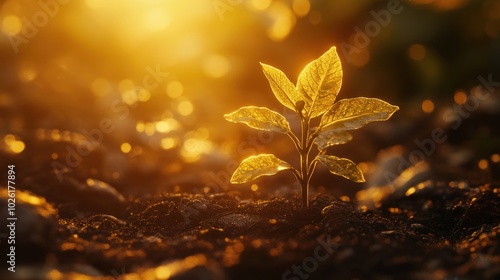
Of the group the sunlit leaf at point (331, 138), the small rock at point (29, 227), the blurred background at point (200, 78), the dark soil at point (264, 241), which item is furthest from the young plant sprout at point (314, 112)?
the blurred background at point (200, 78)

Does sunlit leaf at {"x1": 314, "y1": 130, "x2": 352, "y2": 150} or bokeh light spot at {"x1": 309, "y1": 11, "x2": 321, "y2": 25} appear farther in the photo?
bokeh light spot at {"x1": 309, "y1": 11, "x2": 321, "y2": 25}

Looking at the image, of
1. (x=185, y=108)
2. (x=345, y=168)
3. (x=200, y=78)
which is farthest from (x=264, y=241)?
(x=200, y=78)

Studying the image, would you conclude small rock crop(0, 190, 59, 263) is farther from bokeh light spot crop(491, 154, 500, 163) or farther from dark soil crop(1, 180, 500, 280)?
bokeh light spot crop(491, 154, 500, 163)

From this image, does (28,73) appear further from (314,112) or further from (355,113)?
(355,113)

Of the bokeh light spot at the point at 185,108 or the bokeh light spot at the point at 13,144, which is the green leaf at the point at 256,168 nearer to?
the bokeh light spot at the point at 13,144

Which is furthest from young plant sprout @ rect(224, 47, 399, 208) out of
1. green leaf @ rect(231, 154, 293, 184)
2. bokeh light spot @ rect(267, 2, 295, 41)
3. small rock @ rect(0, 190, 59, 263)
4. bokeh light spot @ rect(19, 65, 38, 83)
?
bokeh light spot @ rect(267, 2, 295, 41)

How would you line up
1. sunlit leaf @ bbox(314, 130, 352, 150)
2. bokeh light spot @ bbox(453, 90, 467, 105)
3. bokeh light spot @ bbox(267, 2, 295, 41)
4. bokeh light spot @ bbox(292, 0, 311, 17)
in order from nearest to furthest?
sunlit leaf @ bbox(314, 130, 352, 150)
bokeh light spot @ bbox(453, 90, 467, 105)
bokeh light spot @ bbox(267, 2, 295, 41)
bokeh light spot @ bbox(292, 0, 311, 17)
